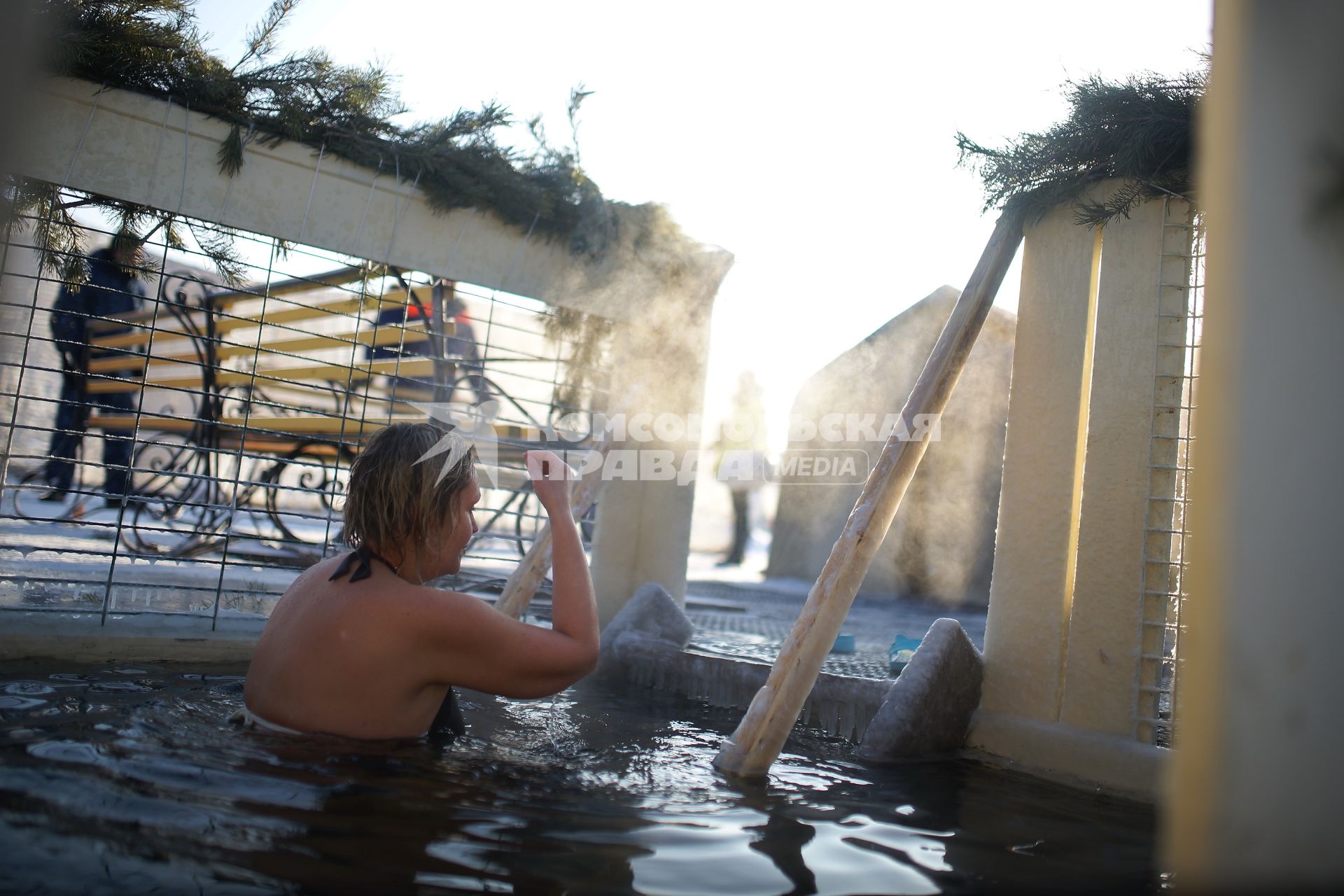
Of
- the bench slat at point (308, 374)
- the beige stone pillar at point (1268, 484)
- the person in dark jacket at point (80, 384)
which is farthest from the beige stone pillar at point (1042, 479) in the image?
the person in dark jacket at point (80, 384)

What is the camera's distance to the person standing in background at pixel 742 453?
626 inches

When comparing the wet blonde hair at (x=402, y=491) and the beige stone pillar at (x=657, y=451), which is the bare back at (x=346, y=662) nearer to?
the wet blonde hair at (x=402, y=491)

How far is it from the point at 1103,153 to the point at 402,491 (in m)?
2.98

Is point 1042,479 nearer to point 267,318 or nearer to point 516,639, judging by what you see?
point 516,639

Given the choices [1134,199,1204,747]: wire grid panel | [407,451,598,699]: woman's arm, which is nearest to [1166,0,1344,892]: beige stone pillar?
[407,451,598,699]: woman's arm

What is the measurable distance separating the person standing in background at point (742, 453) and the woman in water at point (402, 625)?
43.3 ft

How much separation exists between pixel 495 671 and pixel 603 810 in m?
0.48

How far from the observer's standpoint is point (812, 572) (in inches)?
552

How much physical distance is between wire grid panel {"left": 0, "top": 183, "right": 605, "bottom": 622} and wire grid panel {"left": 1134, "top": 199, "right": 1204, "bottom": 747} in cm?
314

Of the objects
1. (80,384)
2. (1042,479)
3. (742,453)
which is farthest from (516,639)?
(742,453)

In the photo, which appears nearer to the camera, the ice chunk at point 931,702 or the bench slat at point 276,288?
the ice chunk at point 931,702

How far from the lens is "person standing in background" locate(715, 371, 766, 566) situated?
1591 centimetres

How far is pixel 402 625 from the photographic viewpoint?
8.02ft

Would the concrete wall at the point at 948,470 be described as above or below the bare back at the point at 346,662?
above
